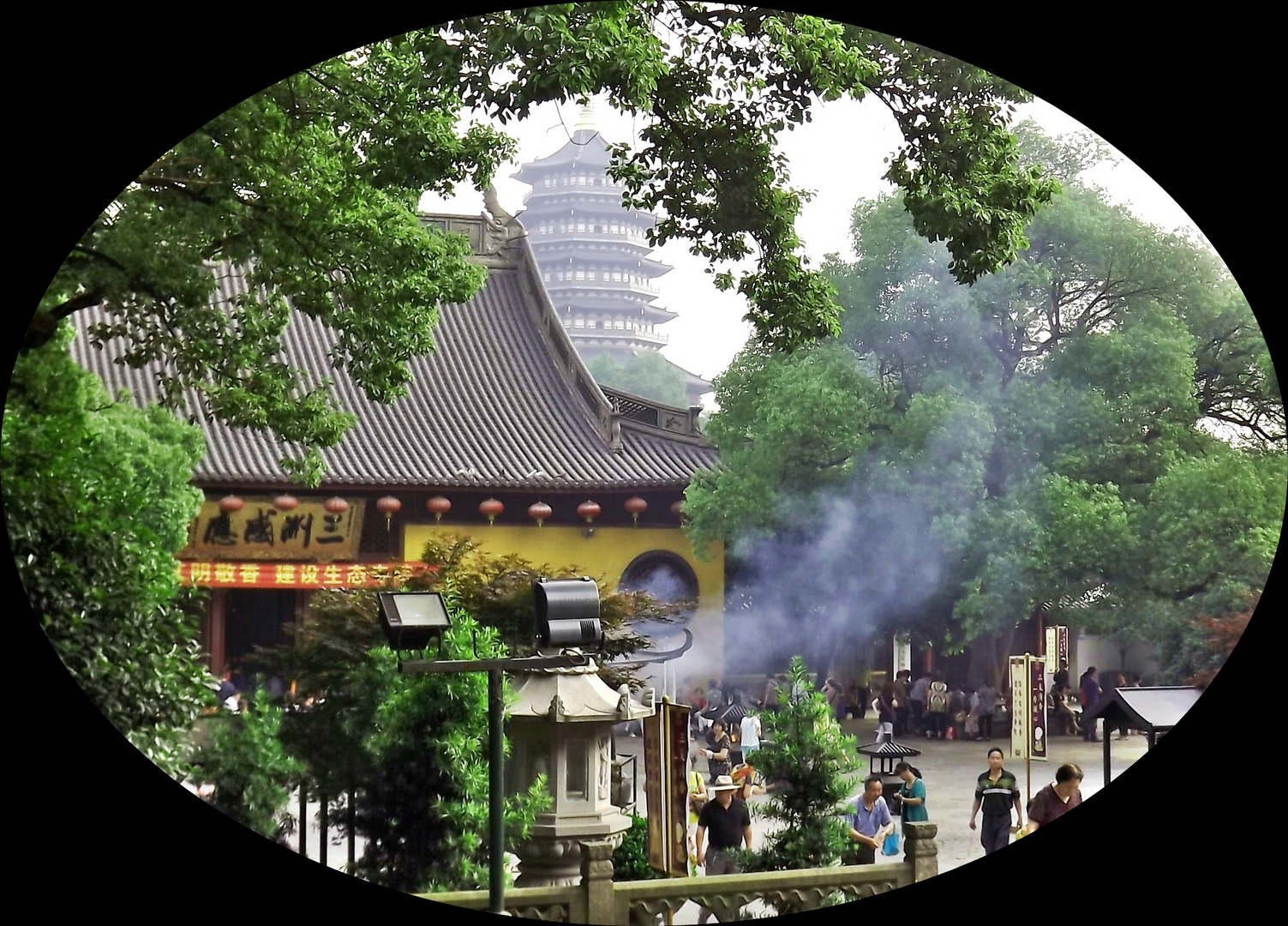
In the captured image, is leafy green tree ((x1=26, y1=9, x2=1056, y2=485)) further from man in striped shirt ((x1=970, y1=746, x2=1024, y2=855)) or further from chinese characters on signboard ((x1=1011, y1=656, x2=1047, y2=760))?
man in striped shirt ((x1=970, y1=746, x2=1024, y2=855))

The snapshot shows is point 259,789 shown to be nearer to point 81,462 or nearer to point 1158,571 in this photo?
point 81,462

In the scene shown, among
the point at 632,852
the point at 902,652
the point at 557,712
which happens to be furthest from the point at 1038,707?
the point at 557,712

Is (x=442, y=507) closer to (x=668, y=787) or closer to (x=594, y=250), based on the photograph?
(x=594, y=250)

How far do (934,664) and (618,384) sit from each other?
113 cm

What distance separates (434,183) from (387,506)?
84 cm

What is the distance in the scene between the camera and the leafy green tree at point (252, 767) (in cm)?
344

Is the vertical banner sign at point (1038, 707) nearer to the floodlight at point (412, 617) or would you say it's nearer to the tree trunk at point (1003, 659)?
the tree trunk at point (1003, 659)

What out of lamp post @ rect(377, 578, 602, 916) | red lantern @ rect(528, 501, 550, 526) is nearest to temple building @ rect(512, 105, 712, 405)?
red lantern @ rect(528, 501, 550, 526)

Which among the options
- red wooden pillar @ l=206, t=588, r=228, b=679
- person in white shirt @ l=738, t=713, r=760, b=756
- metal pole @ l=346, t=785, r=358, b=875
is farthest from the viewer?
person in white shirt @ l=738, t=713, r=760, b=756

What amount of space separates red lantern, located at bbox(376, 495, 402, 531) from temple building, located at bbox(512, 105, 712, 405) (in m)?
0.68

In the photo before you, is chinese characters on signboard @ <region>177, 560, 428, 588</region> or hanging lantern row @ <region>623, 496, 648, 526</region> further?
hanging lantern row @ <region>623, 496, 648, 526</region>

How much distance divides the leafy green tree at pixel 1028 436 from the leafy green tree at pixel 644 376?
12 cm

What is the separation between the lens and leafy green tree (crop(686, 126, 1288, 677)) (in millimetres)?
3711

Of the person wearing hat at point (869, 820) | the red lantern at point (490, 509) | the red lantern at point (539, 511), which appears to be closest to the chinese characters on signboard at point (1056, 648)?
the person wearing hat at point (869, 820)
